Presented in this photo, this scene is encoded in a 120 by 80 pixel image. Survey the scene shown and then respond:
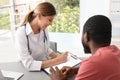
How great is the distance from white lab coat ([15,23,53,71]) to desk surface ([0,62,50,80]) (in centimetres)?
4

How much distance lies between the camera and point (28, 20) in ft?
5.94

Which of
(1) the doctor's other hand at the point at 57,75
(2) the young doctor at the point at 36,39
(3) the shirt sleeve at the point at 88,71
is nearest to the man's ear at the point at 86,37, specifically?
(3) the shirt sleeve at the point at 88,71

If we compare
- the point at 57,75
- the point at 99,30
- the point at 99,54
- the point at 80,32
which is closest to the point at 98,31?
the point at 99,30

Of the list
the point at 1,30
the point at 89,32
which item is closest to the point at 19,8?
the point at 1,30

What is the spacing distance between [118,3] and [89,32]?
2816mm

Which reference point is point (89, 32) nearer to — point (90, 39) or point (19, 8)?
point (90, 39)

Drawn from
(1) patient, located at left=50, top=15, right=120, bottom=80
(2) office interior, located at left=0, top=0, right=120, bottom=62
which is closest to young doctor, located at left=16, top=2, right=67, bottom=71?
(1) patient, located at left=50, top=15, right=120, bottom=80

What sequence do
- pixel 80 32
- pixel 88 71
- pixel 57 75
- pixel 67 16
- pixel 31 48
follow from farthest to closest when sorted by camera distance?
1. pixel 67 16
2. pixel 80 32
3. pixel 31 48
4. pixel 57 75
5. pixel 88 71

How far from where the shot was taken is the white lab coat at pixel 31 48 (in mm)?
1669

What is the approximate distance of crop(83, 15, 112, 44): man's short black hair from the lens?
1100mm

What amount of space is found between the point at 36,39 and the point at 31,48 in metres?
0.09

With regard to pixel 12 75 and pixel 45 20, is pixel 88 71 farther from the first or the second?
pixel 45 20

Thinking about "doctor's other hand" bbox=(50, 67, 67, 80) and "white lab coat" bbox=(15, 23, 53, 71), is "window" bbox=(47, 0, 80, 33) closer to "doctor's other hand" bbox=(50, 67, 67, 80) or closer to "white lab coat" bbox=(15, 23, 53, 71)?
"white lab coat" bbox=(15, 23, 53, 71)

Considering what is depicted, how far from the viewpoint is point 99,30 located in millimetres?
1100
